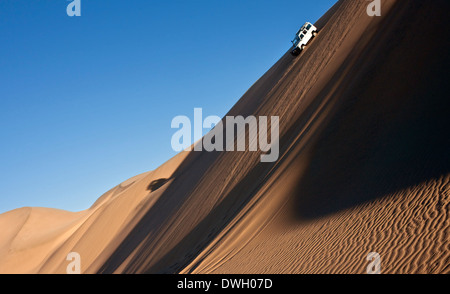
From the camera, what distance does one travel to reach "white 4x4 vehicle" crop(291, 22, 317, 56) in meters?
21.0

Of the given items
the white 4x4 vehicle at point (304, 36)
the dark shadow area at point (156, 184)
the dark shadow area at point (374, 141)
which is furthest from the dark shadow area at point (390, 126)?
the dark shadow area at point (156, 184)

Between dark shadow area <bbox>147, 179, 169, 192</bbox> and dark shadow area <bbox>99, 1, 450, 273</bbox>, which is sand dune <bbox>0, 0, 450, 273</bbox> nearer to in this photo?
dark shadow area <bbox>99, 1, 450, 273</bbox>

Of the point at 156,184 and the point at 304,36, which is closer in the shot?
the point at 304,36

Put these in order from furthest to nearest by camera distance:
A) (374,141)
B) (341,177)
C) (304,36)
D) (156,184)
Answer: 1. (156,184)
2. (304,36)
3. (374,141)
4. (341,177)

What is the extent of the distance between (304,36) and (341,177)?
44.6ft

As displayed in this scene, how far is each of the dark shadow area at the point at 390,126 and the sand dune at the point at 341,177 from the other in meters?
0.03

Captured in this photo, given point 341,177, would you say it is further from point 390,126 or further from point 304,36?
point 304,36

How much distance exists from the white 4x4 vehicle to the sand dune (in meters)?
1.32

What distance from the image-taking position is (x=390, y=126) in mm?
9641

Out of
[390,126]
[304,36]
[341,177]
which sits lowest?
[341,177]

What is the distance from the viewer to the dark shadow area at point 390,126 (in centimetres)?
828

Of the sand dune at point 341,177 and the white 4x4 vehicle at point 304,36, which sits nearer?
the sand dune at point 341,177

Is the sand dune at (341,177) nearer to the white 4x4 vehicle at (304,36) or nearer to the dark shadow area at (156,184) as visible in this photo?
the white 4x4 vehicle at (304,36)

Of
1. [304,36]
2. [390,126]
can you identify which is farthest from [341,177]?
[304,36]
